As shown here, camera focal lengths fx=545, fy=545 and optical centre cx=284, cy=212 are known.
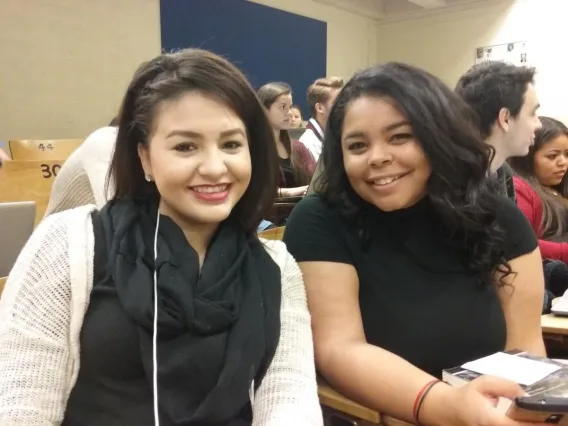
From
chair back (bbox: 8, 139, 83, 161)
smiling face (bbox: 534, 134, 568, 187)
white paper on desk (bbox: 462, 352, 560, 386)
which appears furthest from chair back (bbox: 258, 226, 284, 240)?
chair back (bbox: 8, 139, 83, 161)

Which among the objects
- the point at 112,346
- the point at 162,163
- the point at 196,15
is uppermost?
the point at 196,15

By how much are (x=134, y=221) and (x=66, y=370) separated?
28cm

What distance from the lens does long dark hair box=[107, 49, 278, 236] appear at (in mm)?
1021

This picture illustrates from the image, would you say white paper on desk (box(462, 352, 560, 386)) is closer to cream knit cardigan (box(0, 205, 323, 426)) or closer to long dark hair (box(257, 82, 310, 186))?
cream knit cardigan (box(0, 205, 323, 426))

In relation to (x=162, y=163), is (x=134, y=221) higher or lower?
lower

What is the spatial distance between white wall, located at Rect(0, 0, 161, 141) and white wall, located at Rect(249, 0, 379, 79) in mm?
2059

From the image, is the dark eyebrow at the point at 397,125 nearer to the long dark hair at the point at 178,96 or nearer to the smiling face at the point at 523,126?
the long dark hair at the point at 178,96

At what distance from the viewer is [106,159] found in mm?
1572

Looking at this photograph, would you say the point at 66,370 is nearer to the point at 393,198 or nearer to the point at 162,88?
the point at 162,88

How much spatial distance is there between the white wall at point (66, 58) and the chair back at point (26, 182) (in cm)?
180

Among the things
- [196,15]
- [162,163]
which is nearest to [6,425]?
[162,163]

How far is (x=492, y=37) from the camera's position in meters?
6.35

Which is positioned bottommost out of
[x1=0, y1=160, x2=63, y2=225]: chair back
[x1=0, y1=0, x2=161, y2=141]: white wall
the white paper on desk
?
the white paper on desk

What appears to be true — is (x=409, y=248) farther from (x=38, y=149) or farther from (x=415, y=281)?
(x=38, y=149)
